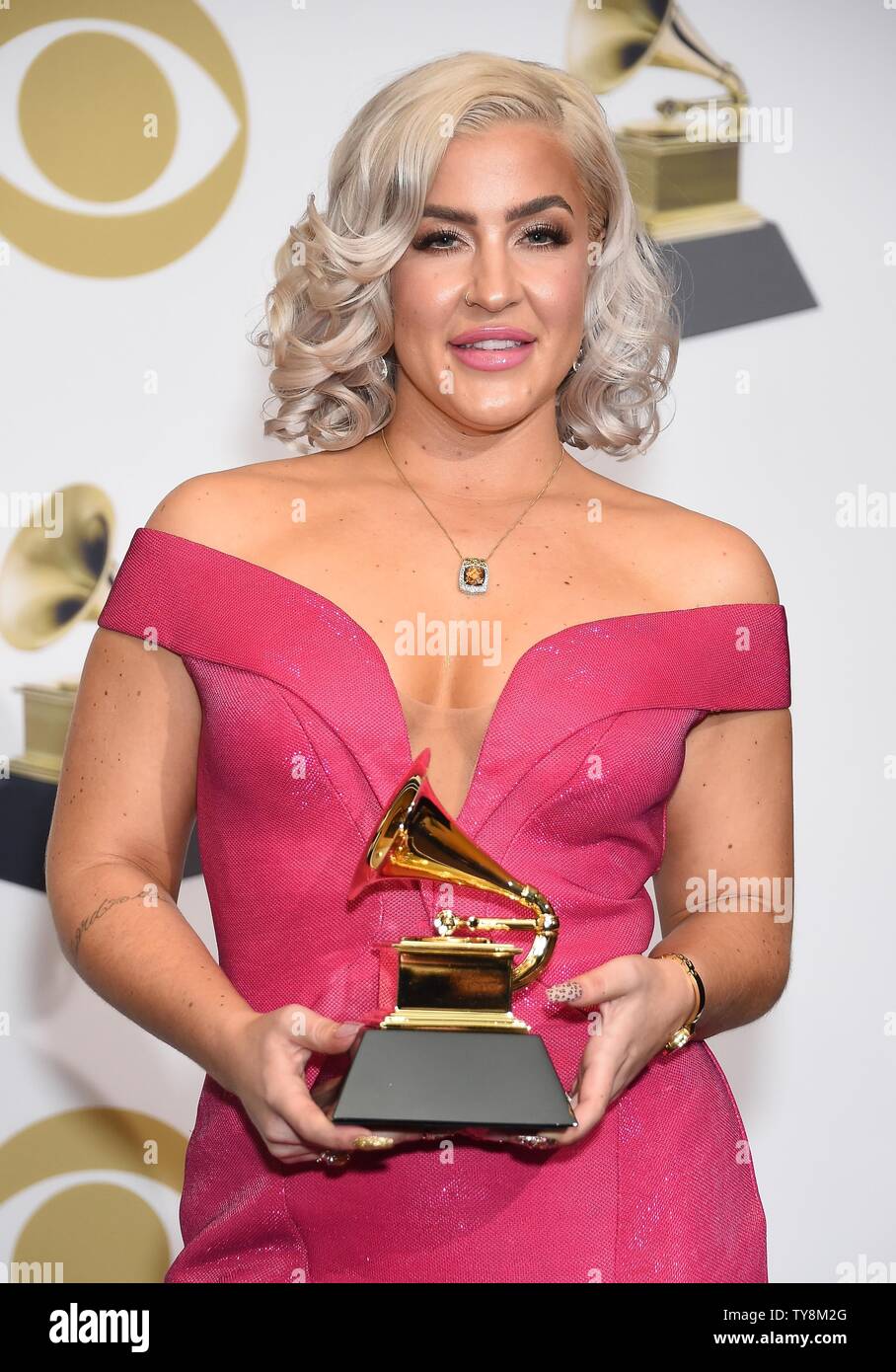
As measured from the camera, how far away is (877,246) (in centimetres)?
316

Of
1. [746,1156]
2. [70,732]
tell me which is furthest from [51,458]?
[746,1156]

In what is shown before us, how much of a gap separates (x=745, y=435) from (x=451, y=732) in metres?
1.37

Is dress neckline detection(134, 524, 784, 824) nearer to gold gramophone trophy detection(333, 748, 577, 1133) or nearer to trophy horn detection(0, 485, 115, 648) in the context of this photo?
gold gramophone trophy detection(333, 748, 577, 1133)

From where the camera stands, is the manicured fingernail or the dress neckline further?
the dress neckline

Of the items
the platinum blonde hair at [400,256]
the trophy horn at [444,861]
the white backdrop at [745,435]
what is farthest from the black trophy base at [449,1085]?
the white backdrop at [745,435]

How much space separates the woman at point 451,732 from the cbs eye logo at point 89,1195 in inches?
44.5

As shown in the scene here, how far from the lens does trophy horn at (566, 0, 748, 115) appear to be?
3.05m

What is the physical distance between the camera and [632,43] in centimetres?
306

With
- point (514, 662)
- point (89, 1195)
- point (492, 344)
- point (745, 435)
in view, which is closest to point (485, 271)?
point (492, 344)

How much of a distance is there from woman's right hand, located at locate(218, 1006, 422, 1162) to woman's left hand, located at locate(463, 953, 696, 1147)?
0.42 ft

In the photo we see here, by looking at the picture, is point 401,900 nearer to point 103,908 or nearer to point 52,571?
point 103,908

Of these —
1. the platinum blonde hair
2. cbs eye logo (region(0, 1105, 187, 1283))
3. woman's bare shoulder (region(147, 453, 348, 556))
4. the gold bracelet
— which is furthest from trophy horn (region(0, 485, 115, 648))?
the gold bracelet

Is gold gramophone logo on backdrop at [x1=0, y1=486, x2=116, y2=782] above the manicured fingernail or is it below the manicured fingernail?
above

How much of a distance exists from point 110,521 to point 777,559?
1145 millimetres
